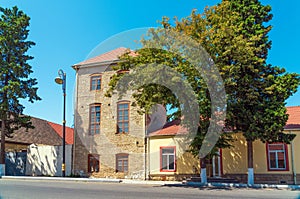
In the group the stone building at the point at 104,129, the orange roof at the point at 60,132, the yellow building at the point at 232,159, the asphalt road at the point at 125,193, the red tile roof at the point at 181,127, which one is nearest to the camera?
the asphalt road at the point at 125,193

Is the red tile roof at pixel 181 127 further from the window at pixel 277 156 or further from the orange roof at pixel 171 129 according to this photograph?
the window at pixel 277 156

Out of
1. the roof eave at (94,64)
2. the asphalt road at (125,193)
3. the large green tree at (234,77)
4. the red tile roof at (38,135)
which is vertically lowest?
the asphalt road at (125,193)

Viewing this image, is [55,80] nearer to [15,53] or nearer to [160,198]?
[15,53]

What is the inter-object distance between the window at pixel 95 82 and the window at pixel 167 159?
728 cm

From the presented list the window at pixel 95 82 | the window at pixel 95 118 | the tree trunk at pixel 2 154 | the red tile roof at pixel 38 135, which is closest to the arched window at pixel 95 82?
the window at pixel 95 82

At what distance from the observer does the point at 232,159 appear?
58.3ft

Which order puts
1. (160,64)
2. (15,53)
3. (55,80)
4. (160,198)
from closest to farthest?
(160,198) → (160,64) → (55,80) → (15,53)

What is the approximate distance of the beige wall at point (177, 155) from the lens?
18.5 metres

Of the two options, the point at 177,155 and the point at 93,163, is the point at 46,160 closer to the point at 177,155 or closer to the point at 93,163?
the point at 93,163

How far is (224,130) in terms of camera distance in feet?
54.5

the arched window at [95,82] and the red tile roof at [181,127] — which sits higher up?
the arched window at [95,82]

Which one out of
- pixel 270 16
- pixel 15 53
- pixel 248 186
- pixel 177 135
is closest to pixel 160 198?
pixel 248 186

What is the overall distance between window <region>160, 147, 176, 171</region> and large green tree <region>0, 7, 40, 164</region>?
11.1 metres

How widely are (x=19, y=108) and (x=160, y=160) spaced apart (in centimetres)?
1203
